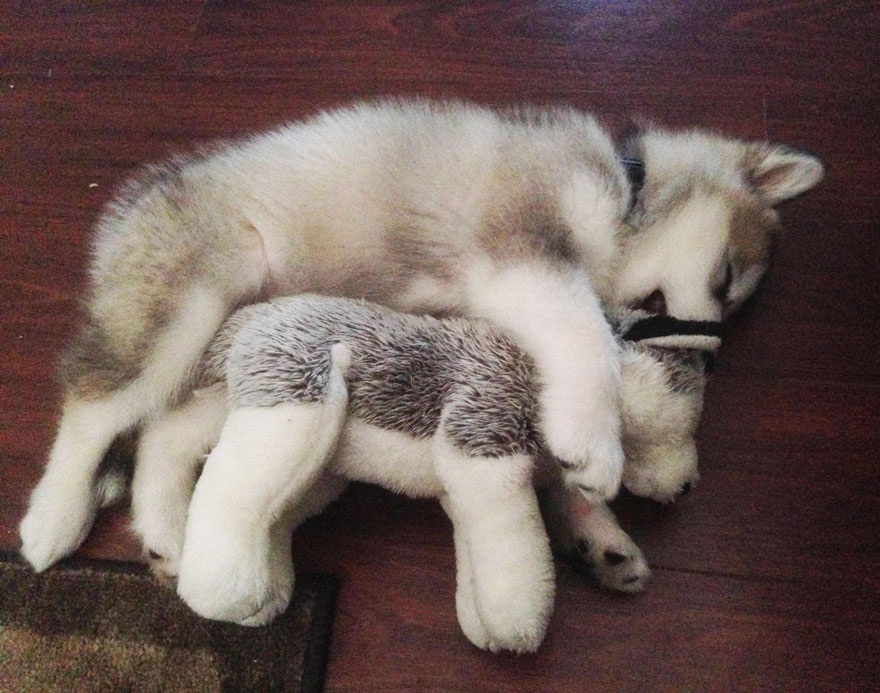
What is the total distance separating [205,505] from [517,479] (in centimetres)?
55

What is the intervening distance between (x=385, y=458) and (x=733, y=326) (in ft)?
3.43

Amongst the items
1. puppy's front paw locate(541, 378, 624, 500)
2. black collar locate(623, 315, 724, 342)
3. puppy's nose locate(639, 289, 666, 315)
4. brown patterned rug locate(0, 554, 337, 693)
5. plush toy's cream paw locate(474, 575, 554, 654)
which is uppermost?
black collar locate(623, 315, 724, 342)

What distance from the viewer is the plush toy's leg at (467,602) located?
4.43 ft

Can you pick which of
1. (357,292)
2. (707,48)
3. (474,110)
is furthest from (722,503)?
(707,48)

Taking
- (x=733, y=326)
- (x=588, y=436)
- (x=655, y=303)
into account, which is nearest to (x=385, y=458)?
(x=588, y=436)

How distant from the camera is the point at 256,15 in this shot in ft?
7.88

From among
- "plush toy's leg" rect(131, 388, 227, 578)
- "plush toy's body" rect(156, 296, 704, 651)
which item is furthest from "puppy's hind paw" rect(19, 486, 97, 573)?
"plush toy's body" rect(156, 296, 704, 651)

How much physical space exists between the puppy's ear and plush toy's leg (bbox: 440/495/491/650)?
1.11 metres

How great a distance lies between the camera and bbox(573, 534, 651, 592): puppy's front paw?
1.42 meters

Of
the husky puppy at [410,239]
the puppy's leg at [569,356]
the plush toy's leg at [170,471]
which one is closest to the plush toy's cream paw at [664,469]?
the puppy's leg at [569,356]

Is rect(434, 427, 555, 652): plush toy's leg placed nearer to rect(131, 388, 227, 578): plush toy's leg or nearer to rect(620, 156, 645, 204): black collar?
rect(131, 388, 227, 578): plush toy's leg

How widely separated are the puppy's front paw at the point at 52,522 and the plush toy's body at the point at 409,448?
257 millimetres

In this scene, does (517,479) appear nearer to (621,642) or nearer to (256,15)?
(621,642)

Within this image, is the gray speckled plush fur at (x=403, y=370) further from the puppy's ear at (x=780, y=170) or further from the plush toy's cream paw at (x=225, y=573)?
the puppy's ear at (x=780, y=170)
